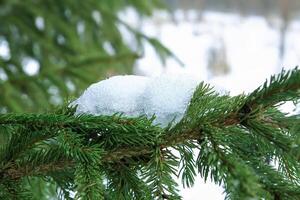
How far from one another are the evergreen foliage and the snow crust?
2 cm

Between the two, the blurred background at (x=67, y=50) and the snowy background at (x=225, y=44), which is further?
the snowy background at (x=225, y=44)

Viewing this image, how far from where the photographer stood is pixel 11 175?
74cm

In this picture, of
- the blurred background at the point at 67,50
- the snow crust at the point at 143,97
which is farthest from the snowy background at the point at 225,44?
the snow crust at the point at 143,97

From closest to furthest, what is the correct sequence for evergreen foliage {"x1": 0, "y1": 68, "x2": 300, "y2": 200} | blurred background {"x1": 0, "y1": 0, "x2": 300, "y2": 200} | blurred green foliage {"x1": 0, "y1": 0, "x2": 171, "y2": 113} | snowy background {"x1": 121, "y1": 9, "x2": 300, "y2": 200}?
evergreen foliage {"x1": 0, "y1": 68, "x2": 300, "y2": 200} → blurred background {"x1": 0, "y1": 0, "x2": 300, "y2": 200} → blurred green foliage {"x1": 0, "y1": 0, "x2": 171, "y2": 113} → snowy background {"x1": 121, "y1": 9, "x2": 300, "y2": 200}

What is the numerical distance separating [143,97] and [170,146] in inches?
3.5

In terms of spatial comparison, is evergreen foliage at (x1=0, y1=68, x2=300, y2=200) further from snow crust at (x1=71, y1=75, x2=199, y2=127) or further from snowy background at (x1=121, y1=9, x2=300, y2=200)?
snowy background at (x1=121, y1=9, x2=300, y2=200)

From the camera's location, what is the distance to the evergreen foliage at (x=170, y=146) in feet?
2.04

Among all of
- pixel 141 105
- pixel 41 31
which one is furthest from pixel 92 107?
pixel 41 31

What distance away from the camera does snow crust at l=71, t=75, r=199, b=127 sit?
0.70 meters

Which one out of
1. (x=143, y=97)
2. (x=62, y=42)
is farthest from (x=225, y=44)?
(x=143, y=97)

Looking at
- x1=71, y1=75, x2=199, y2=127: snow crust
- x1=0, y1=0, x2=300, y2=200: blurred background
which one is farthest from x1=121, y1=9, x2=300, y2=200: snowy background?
x1=71, y1=75, x2=199, y2=127: snow crust

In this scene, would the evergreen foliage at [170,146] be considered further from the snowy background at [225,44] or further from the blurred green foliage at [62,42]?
the snowy background at [225,44]

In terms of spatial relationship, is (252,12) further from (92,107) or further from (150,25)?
(92,107)

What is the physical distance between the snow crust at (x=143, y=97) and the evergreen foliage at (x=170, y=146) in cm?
2
